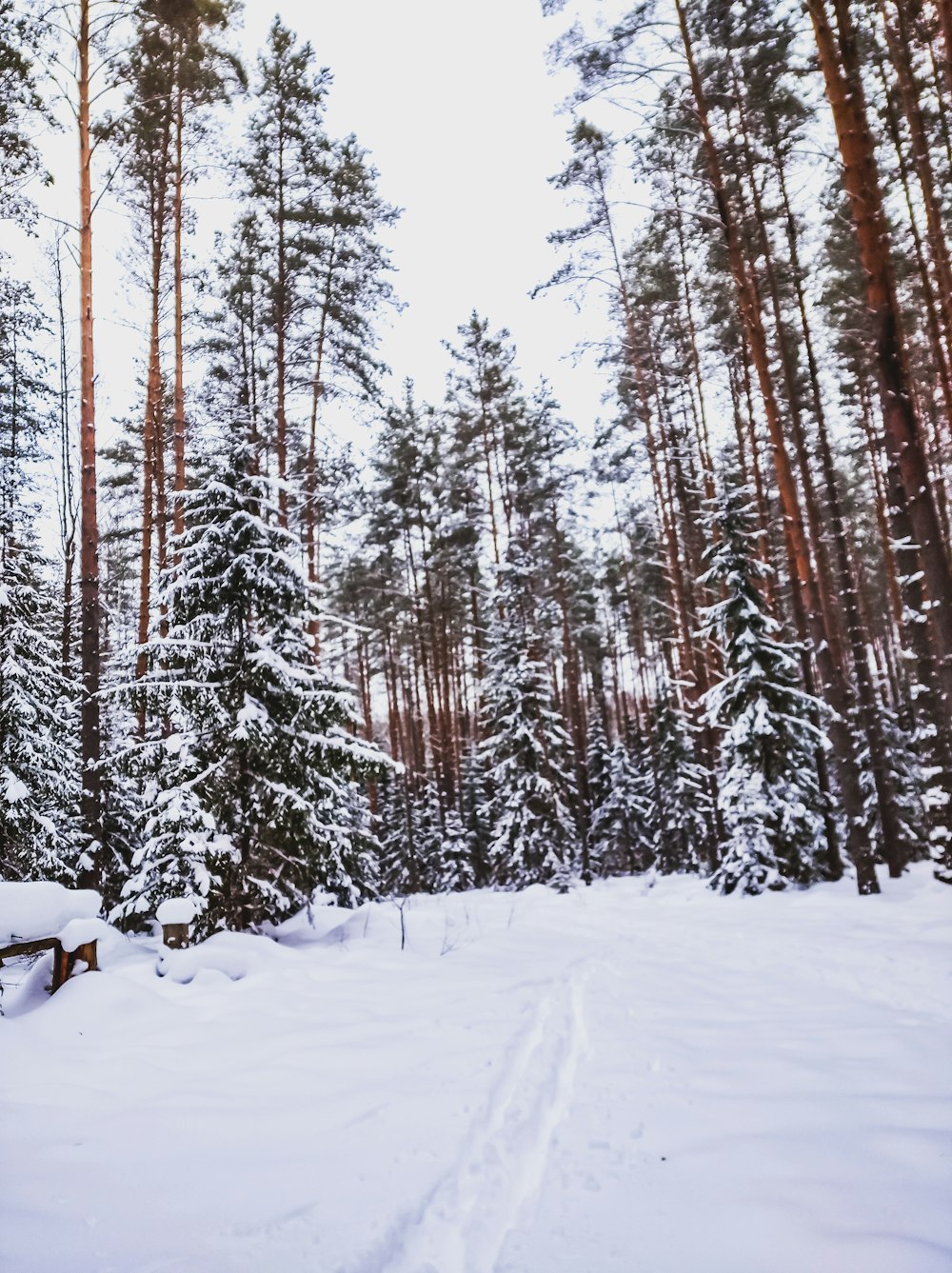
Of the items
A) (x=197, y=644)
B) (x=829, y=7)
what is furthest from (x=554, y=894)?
(x=829, y=7)

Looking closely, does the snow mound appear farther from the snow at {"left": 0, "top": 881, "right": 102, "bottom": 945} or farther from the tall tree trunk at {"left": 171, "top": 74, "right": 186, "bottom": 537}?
the tall tree trunk at {"left": 171, "top": 74, "right": 186, "bottom": 537}

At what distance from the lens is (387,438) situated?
1666cm

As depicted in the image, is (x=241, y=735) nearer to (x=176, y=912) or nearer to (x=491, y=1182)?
(x=176, y=912)

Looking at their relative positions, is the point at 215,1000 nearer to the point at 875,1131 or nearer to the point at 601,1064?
the point at 601,1064

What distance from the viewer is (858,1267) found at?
213cm

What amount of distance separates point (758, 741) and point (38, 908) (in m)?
11.2

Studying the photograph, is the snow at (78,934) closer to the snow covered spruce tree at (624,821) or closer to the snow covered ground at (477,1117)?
the snow covered ground at (477,1117)

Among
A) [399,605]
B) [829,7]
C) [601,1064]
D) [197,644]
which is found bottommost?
[601,1064]

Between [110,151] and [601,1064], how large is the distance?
46.3 ft

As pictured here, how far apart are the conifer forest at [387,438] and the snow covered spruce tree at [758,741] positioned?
8cm

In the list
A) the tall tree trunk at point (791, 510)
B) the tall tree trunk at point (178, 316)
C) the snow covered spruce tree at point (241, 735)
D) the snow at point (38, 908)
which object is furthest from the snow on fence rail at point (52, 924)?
the tall tree trunk at point (791, 510)

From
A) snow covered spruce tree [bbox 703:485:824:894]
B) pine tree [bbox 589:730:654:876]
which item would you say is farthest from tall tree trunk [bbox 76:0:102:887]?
pine tree [bbox 589:730:654:876]

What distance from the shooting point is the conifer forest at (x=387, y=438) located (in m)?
7.59

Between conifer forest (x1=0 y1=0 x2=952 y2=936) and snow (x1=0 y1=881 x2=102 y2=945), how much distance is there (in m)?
1.46
